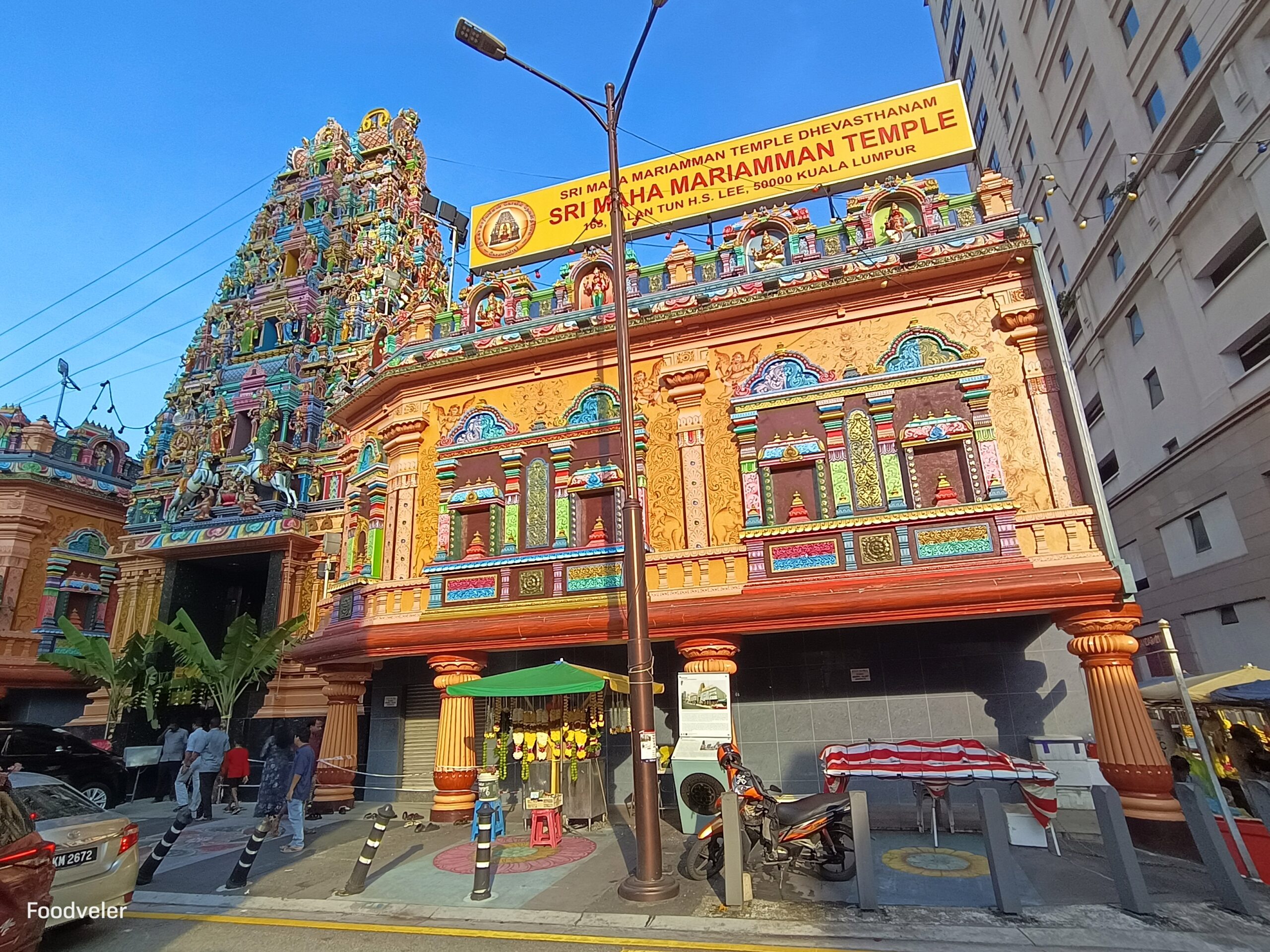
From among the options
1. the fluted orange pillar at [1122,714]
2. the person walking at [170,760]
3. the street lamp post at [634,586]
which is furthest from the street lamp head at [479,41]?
the person walking at [170,760]

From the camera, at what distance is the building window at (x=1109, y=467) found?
26.7 m

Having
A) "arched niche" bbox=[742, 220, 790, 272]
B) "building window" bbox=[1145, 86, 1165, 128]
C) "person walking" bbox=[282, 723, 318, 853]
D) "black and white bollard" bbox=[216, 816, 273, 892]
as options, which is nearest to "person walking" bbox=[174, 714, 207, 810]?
"person walking" bbox=[282, 723, 318, 853]

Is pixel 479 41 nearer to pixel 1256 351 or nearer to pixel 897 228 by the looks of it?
pixel 897 228

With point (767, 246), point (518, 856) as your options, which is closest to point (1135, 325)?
point (767, 246)

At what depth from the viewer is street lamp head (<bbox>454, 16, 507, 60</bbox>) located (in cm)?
928

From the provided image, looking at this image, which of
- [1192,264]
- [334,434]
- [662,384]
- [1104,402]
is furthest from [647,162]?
[1104,402]

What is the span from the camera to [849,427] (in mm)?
12562

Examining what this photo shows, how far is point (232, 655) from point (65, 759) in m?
3.85

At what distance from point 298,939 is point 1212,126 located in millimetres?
27256

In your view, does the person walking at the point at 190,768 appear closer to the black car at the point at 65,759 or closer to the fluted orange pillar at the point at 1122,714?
the black car at the point at 65,759

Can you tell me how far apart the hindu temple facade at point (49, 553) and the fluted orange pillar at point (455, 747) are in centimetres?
1947

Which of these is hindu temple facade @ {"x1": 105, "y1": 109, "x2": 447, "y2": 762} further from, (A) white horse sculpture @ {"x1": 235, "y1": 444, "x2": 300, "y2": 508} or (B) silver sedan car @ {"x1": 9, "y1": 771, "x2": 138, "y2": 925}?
(B) silver sedan car @ {"x1": 9, "y1": 771, "x2": 138, "y2": 925}

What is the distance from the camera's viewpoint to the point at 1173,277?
69.5 ft

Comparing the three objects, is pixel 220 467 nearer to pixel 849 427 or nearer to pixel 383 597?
pixel 383 597
